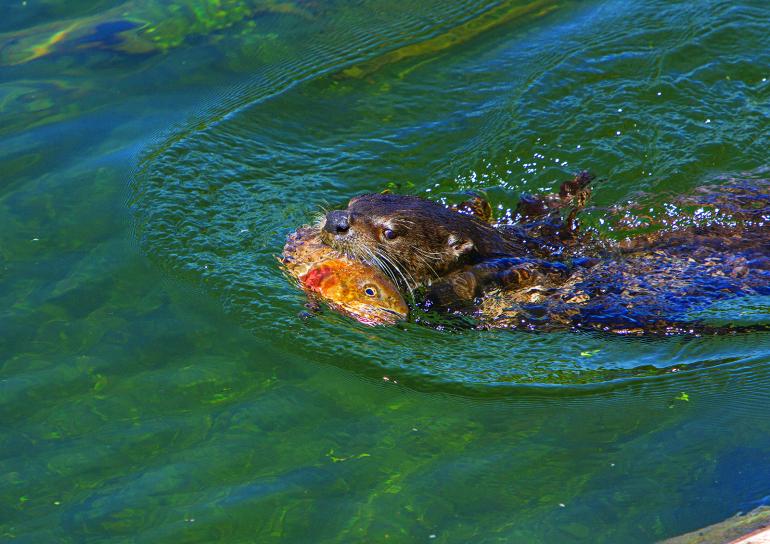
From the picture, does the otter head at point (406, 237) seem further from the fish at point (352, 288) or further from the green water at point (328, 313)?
the green water at point (328, 313)

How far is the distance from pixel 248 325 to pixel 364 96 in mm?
3163

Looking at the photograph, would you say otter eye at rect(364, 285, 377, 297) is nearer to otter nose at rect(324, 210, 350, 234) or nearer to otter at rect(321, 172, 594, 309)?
otter at rect(321, 172, 594, 309)

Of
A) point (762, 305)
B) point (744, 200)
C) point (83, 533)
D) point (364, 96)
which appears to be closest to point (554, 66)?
point (364, 96)

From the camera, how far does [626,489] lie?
407cm

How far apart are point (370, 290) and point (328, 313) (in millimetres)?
355

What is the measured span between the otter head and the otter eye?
0.16 m

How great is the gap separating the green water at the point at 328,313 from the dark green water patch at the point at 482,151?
0.02m

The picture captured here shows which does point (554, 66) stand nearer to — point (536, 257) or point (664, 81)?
point (664, 81)

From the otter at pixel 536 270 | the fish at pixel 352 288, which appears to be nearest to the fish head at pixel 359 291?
the fish at pixel 352 288

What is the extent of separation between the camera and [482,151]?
705 cm

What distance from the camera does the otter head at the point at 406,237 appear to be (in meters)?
5.16

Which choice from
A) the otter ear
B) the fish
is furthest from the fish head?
the otter ear

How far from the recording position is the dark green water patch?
5125 millimetres

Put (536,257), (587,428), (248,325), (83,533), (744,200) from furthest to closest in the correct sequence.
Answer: (744,200) → (536,257) → (248,325) → (587,428) → (83,533)
